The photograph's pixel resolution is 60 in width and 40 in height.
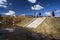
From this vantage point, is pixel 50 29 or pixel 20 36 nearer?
pixel 20 36

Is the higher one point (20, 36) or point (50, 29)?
point (20, 36)

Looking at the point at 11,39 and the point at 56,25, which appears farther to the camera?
the point at 56,25

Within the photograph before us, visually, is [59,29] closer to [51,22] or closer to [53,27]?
→ [53,27]

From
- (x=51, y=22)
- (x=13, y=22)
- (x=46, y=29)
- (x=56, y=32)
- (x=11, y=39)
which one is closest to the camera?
(x=11, y=39)

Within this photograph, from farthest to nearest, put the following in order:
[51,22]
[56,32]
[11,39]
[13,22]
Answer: [13,22] < [51,22] < [56,32] < [11,39]

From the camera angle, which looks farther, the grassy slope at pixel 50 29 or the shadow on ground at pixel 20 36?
the grassy slope at pixel 50 29

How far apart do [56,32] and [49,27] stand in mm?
3483

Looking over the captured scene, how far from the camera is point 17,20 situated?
185 feet

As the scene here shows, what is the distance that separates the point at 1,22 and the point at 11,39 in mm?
33073

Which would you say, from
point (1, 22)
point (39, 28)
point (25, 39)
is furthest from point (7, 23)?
point (25, 39)

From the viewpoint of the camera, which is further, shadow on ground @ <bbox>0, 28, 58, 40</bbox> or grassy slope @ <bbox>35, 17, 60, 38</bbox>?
grassy slope @ <bbox>35, 17, 60, 38</bbox>

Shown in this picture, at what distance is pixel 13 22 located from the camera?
52906mm

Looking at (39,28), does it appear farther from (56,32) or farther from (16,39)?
(16,39)

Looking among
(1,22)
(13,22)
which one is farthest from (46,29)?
(1,22)
